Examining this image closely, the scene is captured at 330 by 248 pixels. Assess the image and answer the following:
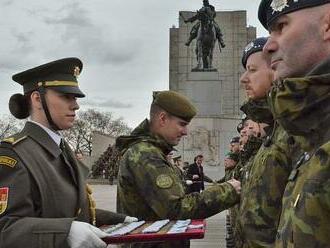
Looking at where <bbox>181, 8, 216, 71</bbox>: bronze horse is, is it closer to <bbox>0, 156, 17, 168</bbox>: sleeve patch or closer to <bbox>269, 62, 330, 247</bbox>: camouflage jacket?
<bbox>0, 156, 17, 168</bbox>: sleeve patch

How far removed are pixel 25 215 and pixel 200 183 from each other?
1197 cm

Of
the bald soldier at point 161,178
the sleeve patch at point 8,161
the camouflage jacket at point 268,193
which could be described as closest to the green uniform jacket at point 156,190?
the bald soldier at point 161,178

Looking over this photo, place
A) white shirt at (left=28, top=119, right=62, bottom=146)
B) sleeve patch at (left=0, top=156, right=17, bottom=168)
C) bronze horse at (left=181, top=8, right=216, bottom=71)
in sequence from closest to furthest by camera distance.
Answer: sleeve patch at (left=0, top=156, right=17, bottom=168), white shirt at (left=28, top=119, right=62, bottom=146), bronze horse at (left=181, top=8, right=216, bottom=71)

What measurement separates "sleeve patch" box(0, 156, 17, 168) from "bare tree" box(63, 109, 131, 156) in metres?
60.1

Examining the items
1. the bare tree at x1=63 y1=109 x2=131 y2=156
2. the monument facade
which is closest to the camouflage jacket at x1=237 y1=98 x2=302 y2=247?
the monument facade

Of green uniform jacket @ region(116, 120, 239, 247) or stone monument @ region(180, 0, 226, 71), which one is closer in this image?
green uniform jacket @ region(116, 120, 239, 247)

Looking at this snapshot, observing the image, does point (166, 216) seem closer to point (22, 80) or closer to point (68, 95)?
point (68, 95)

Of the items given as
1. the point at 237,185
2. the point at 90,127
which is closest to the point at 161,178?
the point at 237,185

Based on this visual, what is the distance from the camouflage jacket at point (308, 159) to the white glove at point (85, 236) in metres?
0.86

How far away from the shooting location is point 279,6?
5.43 feet

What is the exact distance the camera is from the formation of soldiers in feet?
4.58

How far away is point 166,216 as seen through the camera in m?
3.04

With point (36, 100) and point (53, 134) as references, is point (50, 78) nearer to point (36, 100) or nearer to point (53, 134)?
point (36, 100)

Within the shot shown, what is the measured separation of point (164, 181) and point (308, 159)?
174 centimetres
